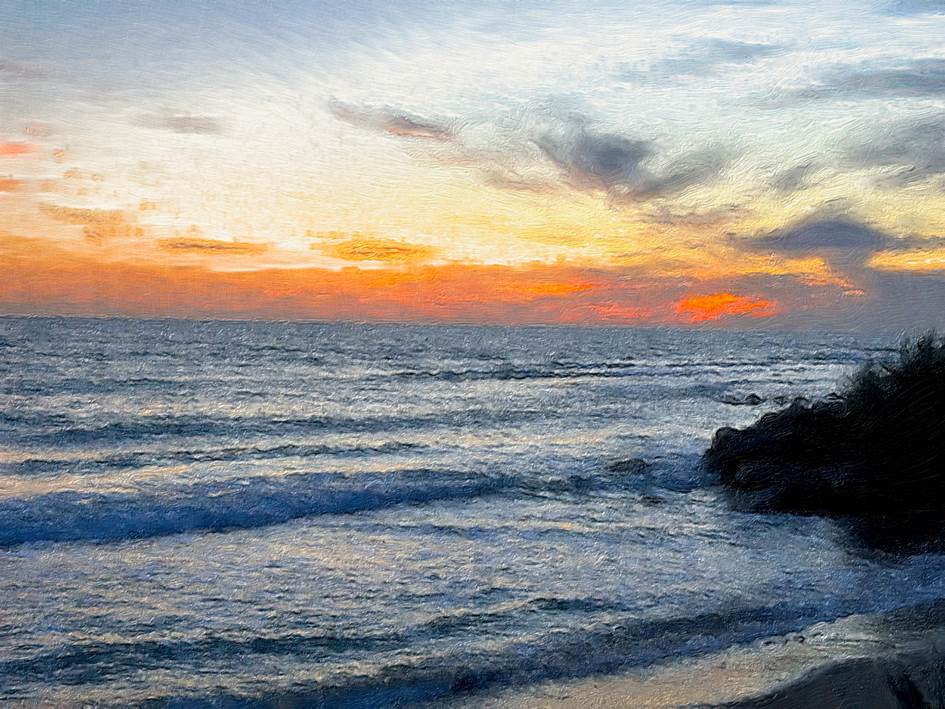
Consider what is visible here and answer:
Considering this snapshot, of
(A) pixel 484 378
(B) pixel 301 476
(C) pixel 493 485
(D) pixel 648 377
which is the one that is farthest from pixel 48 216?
(D) pixel 648 377

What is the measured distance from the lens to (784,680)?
348 cm

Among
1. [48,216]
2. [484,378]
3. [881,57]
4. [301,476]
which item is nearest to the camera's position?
[881,57]

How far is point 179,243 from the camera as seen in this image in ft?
27.8

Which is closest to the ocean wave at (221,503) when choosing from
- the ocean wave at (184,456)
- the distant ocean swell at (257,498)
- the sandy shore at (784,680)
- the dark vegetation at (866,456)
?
the distant ocean swell at (257,498)

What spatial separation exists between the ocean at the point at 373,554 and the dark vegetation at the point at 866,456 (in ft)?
1.37

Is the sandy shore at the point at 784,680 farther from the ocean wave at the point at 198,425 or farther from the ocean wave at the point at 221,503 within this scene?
the ocean wave at the point at 198,425

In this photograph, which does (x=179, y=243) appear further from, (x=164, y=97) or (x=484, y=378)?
(x=484, y=378)

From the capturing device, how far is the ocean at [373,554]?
383 cm

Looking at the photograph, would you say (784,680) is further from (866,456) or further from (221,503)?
(221,503)

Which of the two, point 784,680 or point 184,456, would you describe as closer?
point 784,680

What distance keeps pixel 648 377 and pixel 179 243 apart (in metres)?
15.0

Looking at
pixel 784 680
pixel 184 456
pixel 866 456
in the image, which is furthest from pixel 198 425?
pixel 784 680

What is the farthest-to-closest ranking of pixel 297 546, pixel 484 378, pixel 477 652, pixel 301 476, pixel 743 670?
pixel 484 378, pixel 301 476, pixel 297 546, pixel 477 652, pixel 743 670

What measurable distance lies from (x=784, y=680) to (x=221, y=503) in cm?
545
